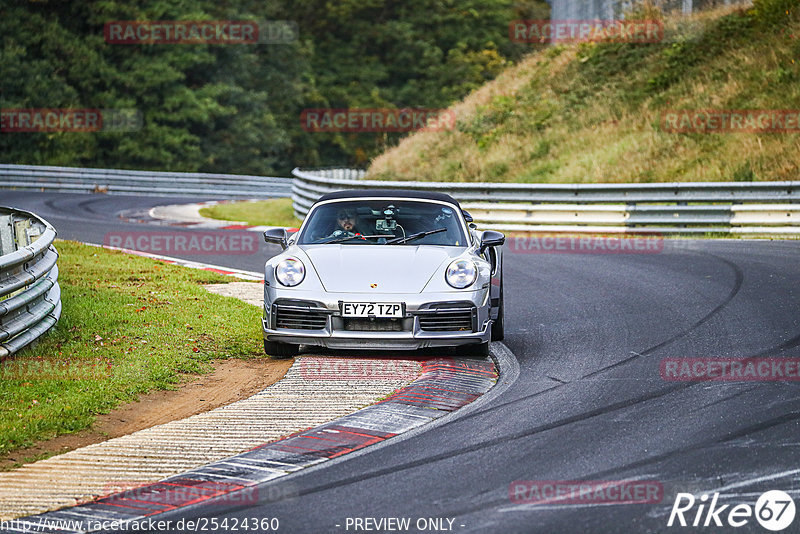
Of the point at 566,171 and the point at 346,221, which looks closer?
the point at 346,221

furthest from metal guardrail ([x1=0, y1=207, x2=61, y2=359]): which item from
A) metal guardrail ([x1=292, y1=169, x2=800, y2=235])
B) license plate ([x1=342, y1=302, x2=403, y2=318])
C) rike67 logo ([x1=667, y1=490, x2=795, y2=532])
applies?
metal guardrail ([x1=292, y1=169, x2=800, y2=235])

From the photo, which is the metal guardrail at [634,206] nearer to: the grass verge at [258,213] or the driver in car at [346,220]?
the grass verge at [258,213]

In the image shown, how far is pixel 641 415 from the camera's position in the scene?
655cm

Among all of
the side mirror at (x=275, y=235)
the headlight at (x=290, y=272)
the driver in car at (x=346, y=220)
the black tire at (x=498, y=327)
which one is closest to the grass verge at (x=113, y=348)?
the headlight at (x=290, y=272)

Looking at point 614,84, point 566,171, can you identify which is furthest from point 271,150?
point 566,171

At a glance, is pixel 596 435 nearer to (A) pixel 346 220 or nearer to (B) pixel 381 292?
(B) pixel 381 292

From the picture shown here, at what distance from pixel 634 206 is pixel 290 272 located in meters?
12.4

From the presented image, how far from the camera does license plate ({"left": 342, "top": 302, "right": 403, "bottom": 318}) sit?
8.16 meters

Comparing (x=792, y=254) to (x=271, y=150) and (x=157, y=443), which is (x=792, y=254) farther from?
(x=271, y=150)

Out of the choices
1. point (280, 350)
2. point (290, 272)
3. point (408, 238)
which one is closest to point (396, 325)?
point (290, 272)

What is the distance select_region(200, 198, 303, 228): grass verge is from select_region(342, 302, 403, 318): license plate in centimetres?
1446

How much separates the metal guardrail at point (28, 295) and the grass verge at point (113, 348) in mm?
147

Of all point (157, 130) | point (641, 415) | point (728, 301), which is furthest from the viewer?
point (157, 130)

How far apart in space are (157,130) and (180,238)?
29476 mm
